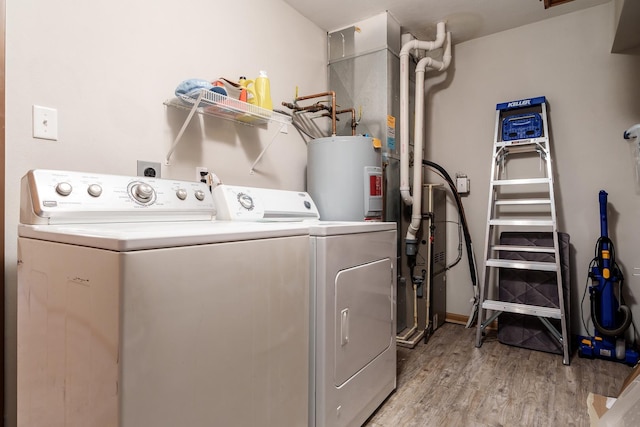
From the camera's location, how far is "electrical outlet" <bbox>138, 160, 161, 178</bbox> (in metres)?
1.53

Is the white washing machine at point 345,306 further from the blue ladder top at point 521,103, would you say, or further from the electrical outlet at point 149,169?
the blue ladder top at point 521,103

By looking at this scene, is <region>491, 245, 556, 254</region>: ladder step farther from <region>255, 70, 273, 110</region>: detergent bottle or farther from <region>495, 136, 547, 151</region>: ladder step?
<region>255, 70, 273, 110</region>: detergent bottle

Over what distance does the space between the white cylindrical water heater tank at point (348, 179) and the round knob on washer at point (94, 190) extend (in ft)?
4.20

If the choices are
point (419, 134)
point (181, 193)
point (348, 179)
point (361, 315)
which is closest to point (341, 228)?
point (361, 315)

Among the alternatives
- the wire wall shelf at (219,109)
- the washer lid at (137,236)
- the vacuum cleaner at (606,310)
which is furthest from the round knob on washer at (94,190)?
the vacuum cleaner at (606,310)

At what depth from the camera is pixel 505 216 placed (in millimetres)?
2887

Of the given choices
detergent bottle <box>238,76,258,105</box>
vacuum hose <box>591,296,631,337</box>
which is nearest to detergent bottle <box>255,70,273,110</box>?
detergent bottle <box>238,76,258,105</box>

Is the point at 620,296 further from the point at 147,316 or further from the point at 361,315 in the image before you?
the point at 147,316

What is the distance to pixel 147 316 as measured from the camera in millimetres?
772

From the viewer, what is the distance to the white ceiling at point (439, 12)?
2424 mm

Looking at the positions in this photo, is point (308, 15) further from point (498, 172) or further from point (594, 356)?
point (594, 356)

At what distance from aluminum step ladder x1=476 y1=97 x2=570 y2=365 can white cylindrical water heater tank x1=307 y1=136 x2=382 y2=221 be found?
3.44 feet

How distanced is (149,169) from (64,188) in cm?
46

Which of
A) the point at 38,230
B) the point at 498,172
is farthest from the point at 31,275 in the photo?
the point at 498,172
